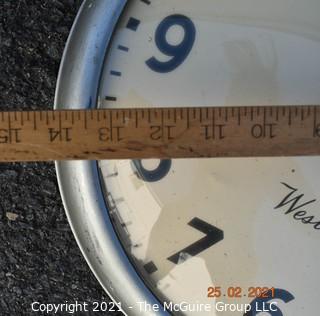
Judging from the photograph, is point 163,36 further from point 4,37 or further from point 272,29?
point 4,37

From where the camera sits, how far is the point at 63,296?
34.4 inches

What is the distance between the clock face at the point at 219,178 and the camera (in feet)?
2.08

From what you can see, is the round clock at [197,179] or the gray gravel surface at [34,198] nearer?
the round clock at [197,179]

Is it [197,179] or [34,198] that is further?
[34,198]

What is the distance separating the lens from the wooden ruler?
1.87 ft

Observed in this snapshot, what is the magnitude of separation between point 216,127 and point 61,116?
15 centimetres

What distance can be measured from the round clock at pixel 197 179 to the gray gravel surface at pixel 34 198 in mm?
174

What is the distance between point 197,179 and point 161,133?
10cm

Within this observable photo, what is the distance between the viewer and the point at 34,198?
2.80ft
